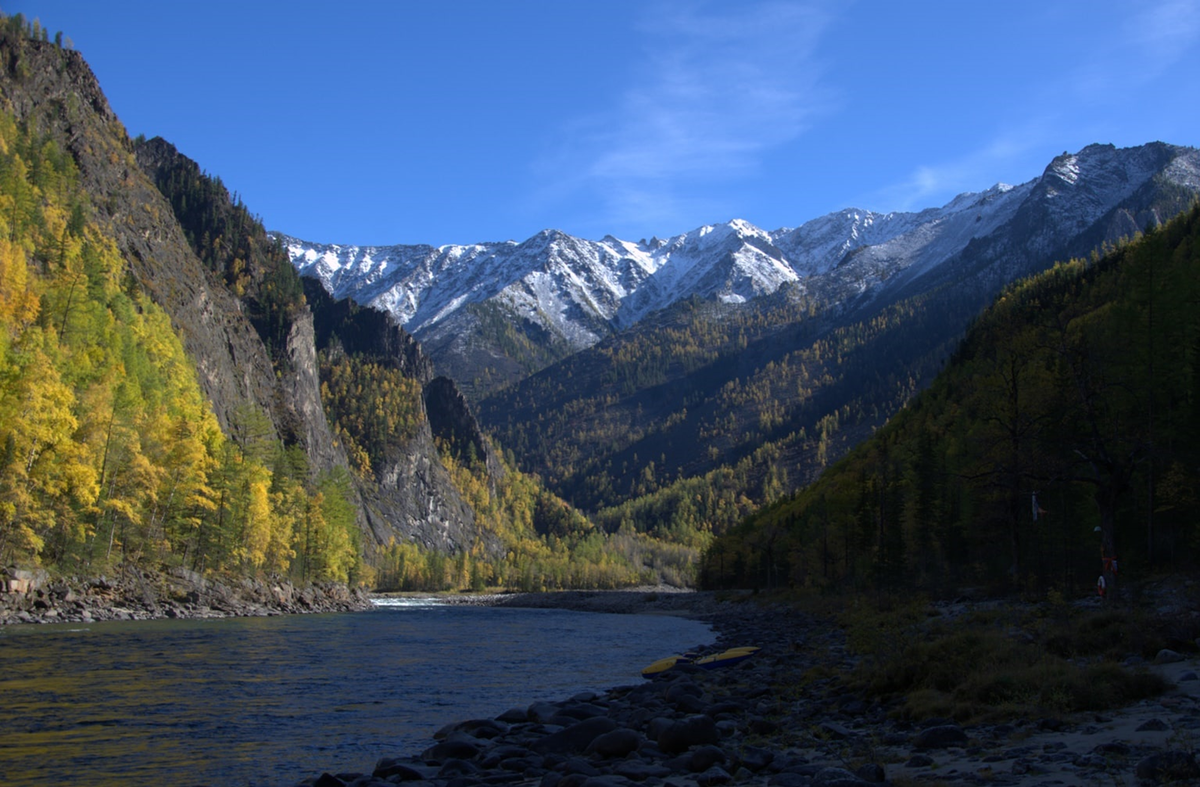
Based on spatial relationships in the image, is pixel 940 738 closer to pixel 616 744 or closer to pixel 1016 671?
pixel 1016 671

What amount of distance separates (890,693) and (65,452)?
5159cm

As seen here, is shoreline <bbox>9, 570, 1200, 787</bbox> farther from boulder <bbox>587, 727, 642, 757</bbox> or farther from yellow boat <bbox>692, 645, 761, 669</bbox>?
yellow boat <bbox>692, 645, 761, 669</bbox>

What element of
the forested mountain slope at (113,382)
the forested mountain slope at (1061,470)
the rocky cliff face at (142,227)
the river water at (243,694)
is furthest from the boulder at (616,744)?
the rocky cliff face at (142,227)

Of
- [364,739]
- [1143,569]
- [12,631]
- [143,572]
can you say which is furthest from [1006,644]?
[143,572]

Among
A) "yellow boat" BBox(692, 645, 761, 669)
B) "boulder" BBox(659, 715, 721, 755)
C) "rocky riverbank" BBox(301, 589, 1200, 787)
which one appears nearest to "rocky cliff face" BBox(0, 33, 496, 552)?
"yellow boat" BBox(692, 645, 761, 669)

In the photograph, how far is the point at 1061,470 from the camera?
30344mm

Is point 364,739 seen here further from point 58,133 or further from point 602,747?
point 58,133

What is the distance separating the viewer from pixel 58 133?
108062 mm

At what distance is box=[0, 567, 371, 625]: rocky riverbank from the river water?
11.5ft

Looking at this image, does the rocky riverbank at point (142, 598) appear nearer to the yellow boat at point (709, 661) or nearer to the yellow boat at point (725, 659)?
the yellow boat at point (709, 661)

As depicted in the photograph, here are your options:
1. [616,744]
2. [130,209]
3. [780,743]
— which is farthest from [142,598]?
[130,209]

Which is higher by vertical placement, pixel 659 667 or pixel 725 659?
pixel 725 659

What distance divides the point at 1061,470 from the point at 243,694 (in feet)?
99.7

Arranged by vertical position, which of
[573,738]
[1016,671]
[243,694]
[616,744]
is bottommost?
[243,694]
